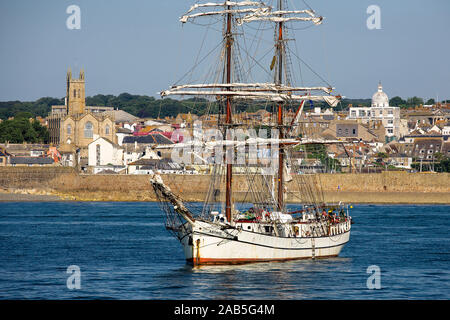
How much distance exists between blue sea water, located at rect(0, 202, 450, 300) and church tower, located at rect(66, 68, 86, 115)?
96975 mm

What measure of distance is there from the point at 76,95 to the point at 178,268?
433 feet

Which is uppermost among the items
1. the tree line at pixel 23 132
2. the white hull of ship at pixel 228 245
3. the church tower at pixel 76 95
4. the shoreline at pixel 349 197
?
the church tower at pixel 76 95

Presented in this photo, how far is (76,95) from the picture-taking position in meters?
174

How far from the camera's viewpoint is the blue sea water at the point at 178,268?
38281mm

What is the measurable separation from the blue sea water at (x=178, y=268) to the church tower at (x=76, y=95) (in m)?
97.0

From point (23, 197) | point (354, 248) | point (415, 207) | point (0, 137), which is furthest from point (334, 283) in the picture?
point (0, 137)

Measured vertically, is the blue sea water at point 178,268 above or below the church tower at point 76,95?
below

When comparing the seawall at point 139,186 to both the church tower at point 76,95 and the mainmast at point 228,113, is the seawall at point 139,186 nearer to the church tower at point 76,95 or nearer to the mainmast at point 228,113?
the church tower at point 76,95

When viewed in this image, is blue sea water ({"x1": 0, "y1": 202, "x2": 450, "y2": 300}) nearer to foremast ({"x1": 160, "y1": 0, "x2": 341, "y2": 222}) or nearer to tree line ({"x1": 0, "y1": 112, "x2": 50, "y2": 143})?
foremast ({"x1": 160, "y1": 0, "x2": 341, "y2": 222})

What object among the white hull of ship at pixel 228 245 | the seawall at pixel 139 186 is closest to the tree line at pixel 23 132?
the seawall at pixel 139 186

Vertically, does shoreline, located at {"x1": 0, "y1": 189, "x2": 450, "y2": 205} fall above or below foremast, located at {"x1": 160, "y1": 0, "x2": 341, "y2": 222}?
below

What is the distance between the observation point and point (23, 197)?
117188mm

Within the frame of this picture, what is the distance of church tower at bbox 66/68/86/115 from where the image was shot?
172375 millimetres

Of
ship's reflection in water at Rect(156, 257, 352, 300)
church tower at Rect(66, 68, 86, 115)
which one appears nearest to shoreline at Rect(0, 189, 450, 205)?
church tower at Rect(66, 68, 86, 115)
